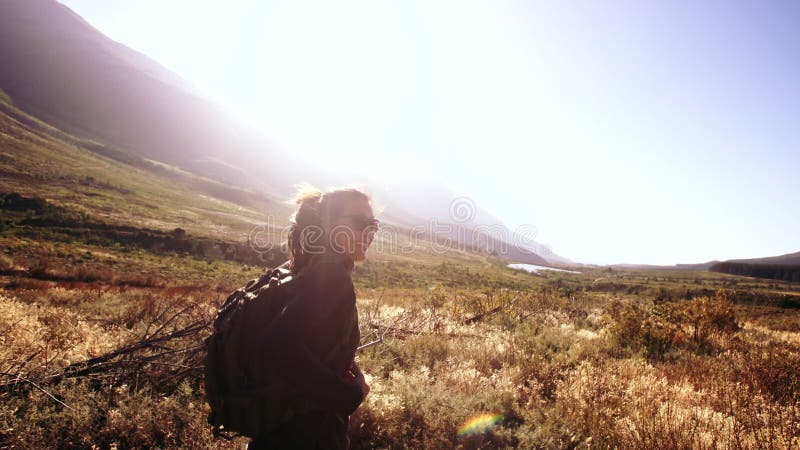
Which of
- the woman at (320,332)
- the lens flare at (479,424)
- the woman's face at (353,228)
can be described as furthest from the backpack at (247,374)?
the lens flare at (479,424)

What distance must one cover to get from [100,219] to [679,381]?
41.5 m

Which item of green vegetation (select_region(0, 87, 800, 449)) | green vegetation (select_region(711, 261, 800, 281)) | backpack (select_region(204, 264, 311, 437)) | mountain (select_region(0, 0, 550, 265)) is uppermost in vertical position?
mountain (select_region(0, 0, 550, 265))

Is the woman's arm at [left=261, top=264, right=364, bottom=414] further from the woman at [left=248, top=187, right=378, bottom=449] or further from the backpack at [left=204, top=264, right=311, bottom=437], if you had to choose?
the backpack at [left=204, top=264, right=311, bottom=437]

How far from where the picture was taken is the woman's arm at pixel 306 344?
5.56ft

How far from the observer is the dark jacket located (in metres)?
1.70

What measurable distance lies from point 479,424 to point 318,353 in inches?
119

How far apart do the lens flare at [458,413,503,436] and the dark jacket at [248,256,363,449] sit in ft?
7.45

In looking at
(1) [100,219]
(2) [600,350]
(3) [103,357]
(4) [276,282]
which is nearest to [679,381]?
(2) [600,350]

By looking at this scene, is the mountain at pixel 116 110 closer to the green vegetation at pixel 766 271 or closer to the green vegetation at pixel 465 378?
the green vegetation at pixel 766 271

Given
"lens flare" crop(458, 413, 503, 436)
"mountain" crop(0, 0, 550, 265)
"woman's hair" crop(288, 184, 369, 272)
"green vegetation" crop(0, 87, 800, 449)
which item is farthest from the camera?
"mountain" crop(0, 0, 550, 265)

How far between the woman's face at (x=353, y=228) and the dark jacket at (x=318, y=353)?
142 mm

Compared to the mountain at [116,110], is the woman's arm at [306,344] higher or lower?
lower

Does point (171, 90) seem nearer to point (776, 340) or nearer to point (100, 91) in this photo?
point (100, 91)

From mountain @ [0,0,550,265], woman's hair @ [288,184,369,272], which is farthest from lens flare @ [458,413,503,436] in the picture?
mountain @ [0,0,550,265]
